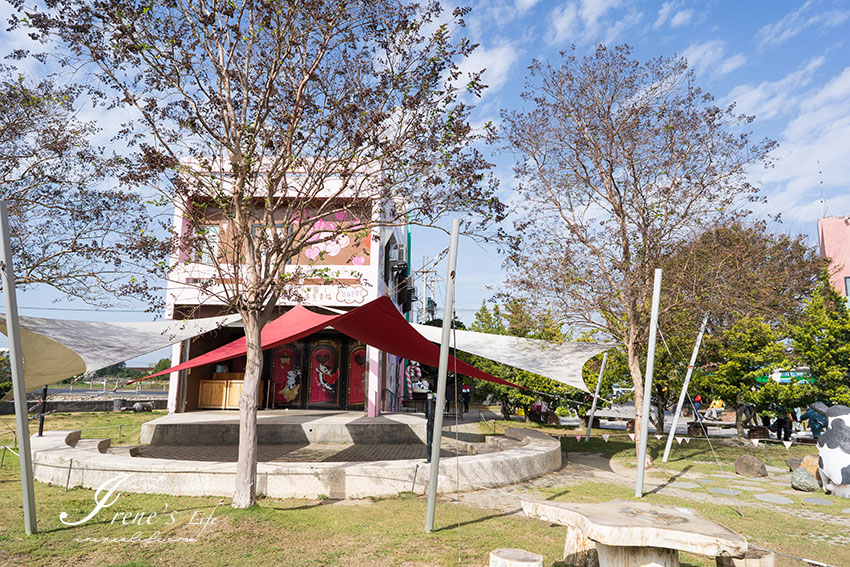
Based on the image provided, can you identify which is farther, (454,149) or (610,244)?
(610,244)

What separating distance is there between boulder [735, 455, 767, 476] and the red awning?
4.93 meters

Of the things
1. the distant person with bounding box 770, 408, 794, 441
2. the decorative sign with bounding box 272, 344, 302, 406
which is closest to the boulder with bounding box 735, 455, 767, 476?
the distant person with bounding box 770, 408, 794, 441

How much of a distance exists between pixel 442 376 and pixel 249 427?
237cm

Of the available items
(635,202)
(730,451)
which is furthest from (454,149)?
(730,451)

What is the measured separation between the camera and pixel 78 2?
5750mm

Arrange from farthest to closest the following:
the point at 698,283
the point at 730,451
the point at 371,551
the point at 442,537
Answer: the point at 730,451 → the point at 698,283 → the point at 442,537 → the point at 371,551

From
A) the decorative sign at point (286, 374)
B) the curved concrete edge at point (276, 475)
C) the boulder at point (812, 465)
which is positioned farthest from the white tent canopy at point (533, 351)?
the decorative sign at point (286, 374)

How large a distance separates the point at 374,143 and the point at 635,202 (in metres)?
6.56

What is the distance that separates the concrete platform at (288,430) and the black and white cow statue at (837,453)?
8.27m

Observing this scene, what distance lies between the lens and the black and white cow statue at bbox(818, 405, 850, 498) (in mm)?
7742

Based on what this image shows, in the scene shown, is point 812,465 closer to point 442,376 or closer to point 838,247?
point 442,376

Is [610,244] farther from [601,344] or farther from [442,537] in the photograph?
[442,537]

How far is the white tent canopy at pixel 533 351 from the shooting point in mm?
9836

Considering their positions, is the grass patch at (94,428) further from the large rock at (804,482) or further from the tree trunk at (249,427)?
the large rock at (804,482)
